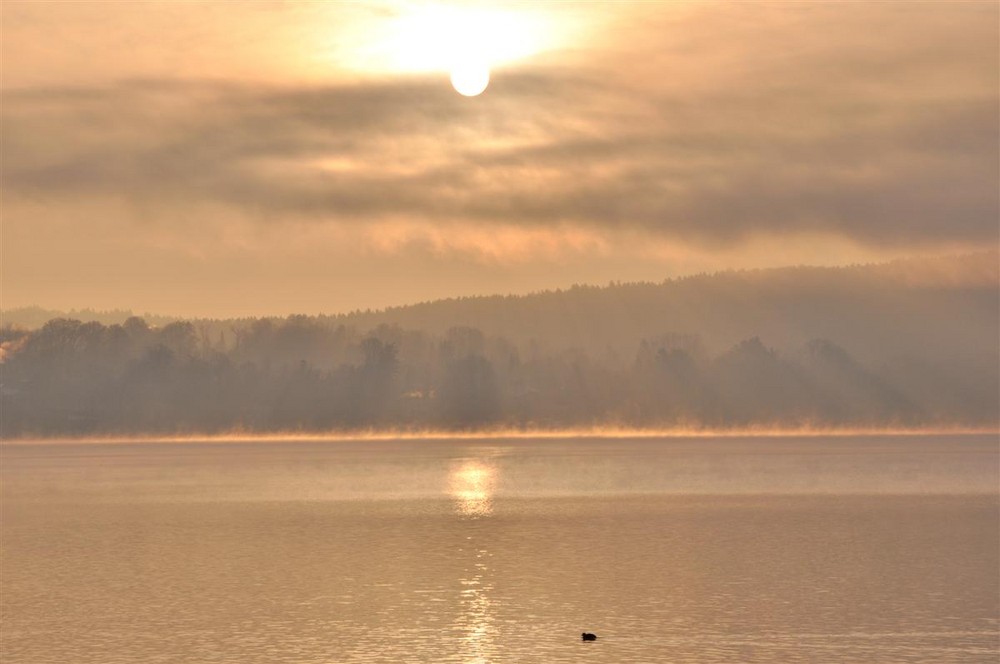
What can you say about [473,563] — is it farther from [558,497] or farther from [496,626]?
[558,497]

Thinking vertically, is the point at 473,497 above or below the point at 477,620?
above

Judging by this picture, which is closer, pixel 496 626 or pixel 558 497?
pixel 496 626

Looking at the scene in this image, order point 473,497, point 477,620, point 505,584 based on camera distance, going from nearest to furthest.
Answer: point 477,620 < point 505,584 < point 473,497

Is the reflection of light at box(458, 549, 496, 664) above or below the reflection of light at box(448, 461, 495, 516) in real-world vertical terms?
below

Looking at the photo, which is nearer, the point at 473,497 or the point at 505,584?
the point at 505,584

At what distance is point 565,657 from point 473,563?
32608mm

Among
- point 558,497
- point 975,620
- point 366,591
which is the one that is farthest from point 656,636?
point 558,497

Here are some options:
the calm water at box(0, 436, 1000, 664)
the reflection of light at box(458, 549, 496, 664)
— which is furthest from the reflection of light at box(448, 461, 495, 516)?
the reflection of light at box(458, 549, 496, 664)

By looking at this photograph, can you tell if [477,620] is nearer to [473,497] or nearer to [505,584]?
[505,584]

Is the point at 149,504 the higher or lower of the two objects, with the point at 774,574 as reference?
higher

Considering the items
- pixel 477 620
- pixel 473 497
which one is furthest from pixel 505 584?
pixel 473 497

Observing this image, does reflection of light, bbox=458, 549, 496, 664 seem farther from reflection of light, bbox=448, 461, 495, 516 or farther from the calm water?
reflection of light, bbox=448, 461, 495, 516

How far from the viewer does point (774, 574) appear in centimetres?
7106

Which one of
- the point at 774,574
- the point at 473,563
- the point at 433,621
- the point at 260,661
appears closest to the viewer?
the point at 260,661
